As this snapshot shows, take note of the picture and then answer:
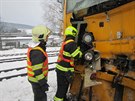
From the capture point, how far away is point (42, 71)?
16.1 ft

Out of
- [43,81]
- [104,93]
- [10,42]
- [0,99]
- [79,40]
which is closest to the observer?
[43,81]

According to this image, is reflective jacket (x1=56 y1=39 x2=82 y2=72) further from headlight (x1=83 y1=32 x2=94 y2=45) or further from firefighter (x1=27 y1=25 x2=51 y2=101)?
firefighter (x1=27 y1=25 x2=51 y2=101)

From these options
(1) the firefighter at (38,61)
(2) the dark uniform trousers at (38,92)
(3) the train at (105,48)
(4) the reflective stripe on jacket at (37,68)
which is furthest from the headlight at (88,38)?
(2) the dark uniform trousers at (38,92)

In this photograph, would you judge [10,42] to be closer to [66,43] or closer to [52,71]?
[52,71]

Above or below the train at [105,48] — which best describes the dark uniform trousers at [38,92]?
below

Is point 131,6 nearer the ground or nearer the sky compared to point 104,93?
nearer the sky

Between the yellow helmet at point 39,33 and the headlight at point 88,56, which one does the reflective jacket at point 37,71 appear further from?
the headlight at point 88,56

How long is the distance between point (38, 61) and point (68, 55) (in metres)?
0.99

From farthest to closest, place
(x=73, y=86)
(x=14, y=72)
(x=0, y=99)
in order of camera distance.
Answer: (x=14, y=72), (x=0, y=99), (x=73, y=86)

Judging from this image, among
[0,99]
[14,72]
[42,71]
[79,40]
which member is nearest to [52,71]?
[14,72]

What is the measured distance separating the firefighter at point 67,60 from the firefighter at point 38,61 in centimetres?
67

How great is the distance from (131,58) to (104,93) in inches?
42.7

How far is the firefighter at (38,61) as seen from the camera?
4773 mm

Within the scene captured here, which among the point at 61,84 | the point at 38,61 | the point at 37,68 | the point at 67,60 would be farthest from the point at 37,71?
the point at 61,84
